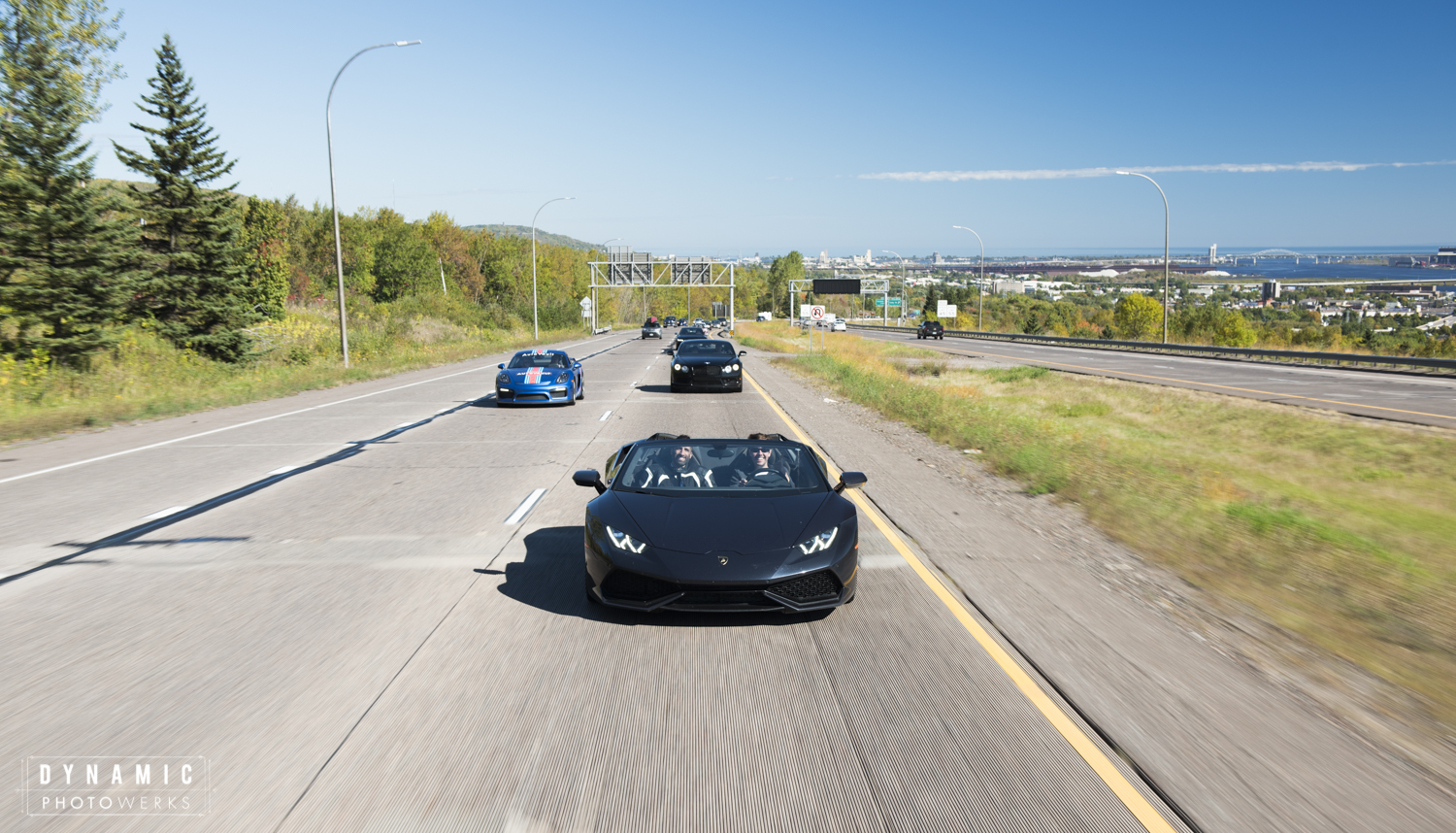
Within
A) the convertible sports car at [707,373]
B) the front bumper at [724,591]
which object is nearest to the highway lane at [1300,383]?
the convertible sports car at [707,373]

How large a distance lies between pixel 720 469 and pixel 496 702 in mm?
2824

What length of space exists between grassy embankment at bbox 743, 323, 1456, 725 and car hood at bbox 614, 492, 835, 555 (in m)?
3.33

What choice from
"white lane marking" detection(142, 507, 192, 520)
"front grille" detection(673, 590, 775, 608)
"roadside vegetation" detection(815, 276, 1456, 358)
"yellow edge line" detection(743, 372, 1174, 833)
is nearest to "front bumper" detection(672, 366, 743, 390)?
"white lane marking" detection(142, 507, 192, 520)

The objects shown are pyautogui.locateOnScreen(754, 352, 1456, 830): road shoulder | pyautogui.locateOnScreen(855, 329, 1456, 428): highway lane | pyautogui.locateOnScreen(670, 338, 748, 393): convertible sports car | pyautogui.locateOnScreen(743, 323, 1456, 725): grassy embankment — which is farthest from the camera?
pyautogui.locateOnScreen(670, 338, 748, 393): convertible sports car

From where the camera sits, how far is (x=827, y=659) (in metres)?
5.35

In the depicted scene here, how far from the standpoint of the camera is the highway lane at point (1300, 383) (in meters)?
22.1

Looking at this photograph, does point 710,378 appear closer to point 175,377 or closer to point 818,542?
point 175,377

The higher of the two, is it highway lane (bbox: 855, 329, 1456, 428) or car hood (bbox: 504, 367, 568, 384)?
car hood (bbox: 504, 367, 568, 384)

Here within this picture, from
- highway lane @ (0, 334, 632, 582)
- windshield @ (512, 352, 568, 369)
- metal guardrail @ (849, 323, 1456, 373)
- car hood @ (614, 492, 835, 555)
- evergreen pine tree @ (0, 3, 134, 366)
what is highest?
evergreen pine tree @ (0, 3, 134, 366)

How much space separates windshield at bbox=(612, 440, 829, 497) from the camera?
6664 millimetres

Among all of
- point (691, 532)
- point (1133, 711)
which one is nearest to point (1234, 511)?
point (1133, 711)

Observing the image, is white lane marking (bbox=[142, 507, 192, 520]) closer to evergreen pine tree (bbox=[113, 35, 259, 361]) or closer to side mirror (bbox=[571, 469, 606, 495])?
side mirror (bbox=[571, 469, 606, 495])

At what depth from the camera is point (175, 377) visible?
2522 cm

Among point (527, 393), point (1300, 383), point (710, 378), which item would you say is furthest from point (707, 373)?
point (1300, 383)
